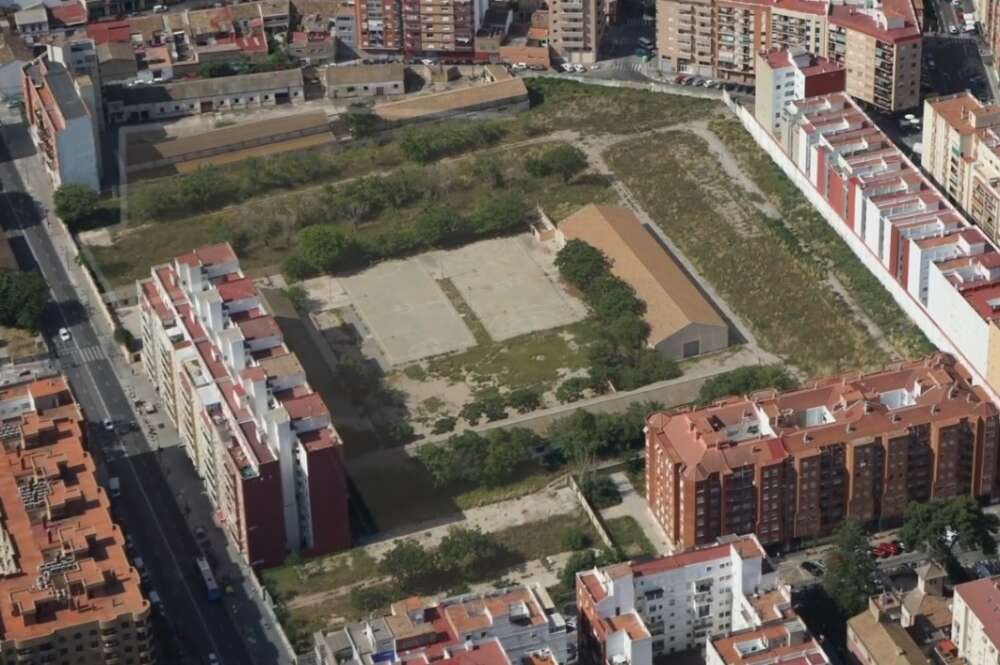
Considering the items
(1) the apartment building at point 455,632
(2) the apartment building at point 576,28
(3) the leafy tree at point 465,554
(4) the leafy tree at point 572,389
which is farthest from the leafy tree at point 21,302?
(2) the apartment building at point 576,28

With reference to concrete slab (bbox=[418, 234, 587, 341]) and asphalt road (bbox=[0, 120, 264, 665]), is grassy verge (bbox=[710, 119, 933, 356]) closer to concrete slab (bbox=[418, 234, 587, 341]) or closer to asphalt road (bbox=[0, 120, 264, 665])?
concrete slab (bbox=[418, 234, 587, 341])

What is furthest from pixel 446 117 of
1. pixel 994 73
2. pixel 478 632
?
pixel 478 632

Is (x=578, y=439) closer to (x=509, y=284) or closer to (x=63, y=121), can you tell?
(x=509, y=284)

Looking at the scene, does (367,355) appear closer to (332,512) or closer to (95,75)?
(332,512)

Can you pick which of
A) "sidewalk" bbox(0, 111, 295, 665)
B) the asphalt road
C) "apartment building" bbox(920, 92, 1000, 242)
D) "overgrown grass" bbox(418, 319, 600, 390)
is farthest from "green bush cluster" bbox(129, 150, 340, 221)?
"apartment building" bbox(920, 92, 1000, 242)

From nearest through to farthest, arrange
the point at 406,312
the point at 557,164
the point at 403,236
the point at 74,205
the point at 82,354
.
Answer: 1. the point at 82,354
2. the point at 406,312
3. the point at 403,236
4. the point at 74,205
5. the point at 557,164

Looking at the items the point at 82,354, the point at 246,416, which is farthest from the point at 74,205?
the point at 246,416

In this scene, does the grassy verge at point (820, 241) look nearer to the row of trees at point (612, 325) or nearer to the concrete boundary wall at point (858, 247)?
the concrete boundary wall at point (858, 247)
